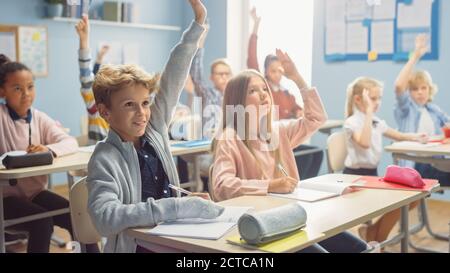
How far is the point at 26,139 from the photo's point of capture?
9.28 feet

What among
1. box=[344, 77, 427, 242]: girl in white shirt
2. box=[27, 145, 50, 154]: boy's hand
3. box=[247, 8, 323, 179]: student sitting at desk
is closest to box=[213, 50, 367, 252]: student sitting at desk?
box=[27, 145, 50, 154]: boy's hand

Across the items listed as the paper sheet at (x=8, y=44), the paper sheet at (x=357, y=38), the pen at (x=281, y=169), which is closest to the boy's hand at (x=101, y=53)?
the paper sheet at (x=8, y=44)

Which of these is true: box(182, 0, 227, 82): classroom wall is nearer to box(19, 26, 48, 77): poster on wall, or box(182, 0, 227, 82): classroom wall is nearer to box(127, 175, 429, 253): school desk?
box(19, 26, 48, 77): poster on wall

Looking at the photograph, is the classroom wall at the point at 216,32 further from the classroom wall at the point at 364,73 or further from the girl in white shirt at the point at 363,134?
the girl in white shirt at the point at 363,134

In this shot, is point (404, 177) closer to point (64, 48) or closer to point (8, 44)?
point (8, 44)

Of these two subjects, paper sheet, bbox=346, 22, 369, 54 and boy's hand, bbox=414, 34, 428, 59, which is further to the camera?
paper sheet, bbox=346, 22, 369, 54

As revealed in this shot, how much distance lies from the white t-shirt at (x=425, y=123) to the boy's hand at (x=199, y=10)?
2.44 m

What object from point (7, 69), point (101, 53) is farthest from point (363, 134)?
point (101, 53)

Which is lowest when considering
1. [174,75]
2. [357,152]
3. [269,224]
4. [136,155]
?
[357,152]

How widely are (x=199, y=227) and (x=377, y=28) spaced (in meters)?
3.74

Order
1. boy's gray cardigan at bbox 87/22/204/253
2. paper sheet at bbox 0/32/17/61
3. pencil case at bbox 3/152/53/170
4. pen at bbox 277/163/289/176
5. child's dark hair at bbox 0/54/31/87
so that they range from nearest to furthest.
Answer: boy's gray cardigan at bbox 87/22/204/253
pen at bbox 277/163/289/176
pencil case at bbox 3/152/53/170
child's dark hair at bbox 0/54/31/87
paper sheet at bbox 0/32/17/61

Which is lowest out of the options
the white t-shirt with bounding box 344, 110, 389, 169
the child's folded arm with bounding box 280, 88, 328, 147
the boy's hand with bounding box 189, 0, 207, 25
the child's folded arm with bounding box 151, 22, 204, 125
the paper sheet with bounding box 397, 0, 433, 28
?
the white t-shirt with bounding box 344, 110, 389, 169

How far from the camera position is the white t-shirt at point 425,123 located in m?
3.83

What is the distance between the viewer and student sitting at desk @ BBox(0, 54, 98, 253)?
2622 mm
